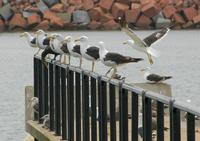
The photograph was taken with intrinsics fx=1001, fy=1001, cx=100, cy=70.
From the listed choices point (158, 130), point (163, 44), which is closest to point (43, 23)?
point (163, 44)

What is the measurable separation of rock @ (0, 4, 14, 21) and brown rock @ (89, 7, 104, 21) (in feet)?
20.8

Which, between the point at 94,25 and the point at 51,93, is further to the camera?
the point at 94,25

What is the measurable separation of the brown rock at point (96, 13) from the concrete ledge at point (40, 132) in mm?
67453

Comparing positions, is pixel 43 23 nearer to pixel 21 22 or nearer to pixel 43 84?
pixel 21 22

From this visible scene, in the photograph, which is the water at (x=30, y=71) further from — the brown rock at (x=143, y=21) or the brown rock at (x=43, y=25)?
the brown rock at (x=143, y=21)

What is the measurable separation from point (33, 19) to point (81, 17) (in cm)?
436

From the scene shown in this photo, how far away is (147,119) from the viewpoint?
274 inches

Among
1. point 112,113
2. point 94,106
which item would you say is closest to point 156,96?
point 112,113

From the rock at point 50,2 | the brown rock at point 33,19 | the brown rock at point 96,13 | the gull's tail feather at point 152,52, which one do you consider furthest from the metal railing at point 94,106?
the rock at point 50,2

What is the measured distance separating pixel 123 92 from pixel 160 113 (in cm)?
102

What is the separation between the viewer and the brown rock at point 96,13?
3132 inches

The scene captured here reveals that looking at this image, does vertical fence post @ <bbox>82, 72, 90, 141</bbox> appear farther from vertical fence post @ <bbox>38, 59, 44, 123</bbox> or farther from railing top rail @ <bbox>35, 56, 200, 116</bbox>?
vertical fence post @ <bbox>38, 59, 44, 123</bbox>

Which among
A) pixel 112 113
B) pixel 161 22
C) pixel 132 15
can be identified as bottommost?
pixel 161 22

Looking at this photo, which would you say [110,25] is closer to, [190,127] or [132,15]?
[132,15]
